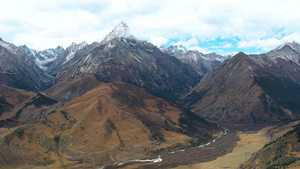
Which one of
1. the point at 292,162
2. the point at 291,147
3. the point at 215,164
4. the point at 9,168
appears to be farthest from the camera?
the point at 215,164

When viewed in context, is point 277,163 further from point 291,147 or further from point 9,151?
point 9,151

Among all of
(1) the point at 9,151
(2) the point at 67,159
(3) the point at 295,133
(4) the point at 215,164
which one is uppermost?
(1) the point at 9,151

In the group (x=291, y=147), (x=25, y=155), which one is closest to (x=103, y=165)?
(x=25, y=155)

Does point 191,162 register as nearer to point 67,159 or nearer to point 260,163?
point 260,163

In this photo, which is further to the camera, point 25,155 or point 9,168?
point 25,155

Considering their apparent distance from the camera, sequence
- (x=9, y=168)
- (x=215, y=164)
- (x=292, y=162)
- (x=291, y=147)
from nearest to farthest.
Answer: (x=292, y=162) < (x=291, y=147) < (x=9, y=168) < (x=215, y=164)

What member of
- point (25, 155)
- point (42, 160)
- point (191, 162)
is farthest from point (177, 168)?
point (25, 155)

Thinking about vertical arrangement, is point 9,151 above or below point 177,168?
above
